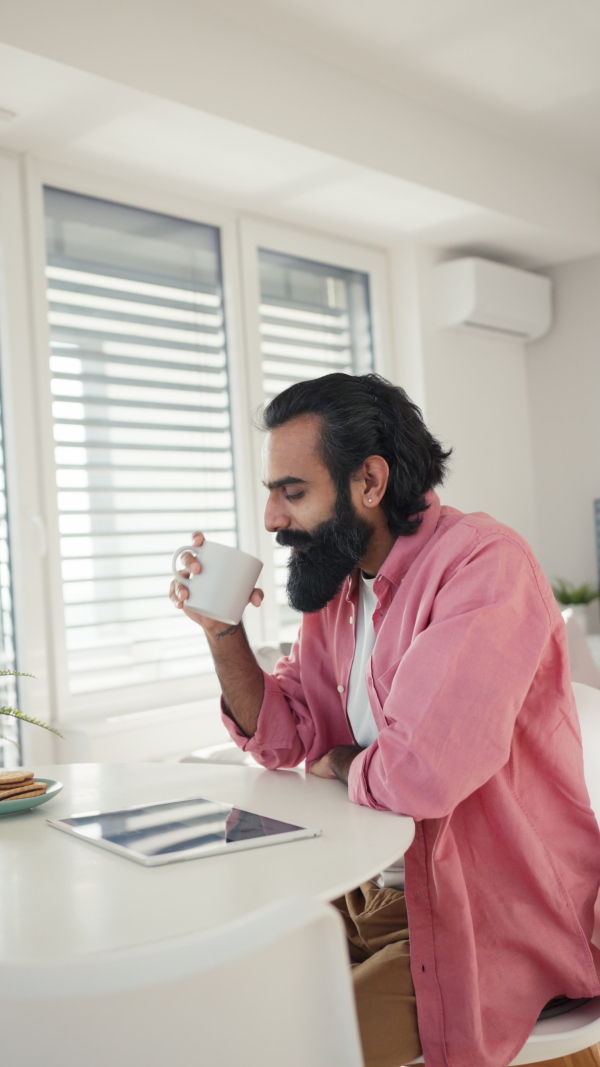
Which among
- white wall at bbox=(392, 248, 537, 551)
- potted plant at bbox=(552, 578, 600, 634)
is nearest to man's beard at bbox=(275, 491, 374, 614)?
white wall at bbox=(392, 248, 537, 551)

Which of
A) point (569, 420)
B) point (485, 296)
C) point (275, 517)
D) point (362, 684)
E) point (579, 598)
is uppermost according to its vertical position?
point (485, 296)

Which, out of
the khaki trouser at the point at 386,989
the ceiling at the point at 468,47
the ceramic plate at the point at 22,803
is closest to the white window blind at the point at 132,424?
the ceiling at the point at 468,47

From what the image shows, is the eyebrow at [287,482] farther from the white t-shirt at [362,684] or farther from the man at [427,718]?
the white t-shirt at [362,684]

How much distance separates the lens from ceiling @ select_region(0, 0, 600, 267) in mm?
2506

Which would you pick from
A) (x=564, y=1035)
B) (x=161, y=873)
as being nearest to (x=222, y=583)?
(x=161, y=873)

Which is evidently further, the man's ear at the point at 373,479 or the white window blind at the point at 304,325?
the white window blind at the point at 304,325

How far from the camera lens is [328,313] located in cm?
374

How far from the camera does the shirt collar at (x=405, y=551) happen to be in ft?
4.39

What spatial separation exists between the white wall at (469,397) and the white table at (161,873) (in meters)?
2.87

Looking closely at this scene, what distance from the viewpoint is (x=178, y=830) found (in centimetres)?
101

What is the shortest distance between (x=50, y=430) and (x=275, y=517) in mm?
1478

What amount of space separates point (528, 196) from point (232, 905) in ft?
11.7

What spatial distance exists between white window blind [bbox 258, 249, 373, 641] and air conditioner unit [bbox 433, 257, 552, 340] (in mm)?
347

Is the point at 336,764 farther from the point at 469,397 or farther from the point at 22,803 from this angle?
the point at 469,397
